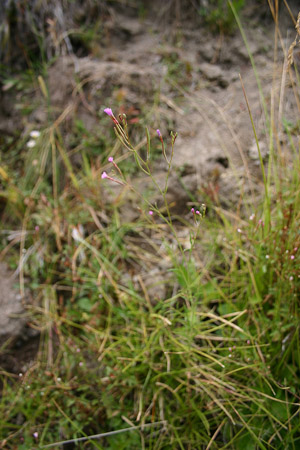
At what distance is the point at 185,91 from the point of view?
2.49m

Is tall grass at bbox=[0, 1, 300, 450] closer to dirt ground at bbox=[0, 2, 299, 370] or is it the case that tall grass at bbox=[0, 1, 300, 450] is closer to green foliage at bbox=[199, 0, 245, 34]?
dirt ground at bbox=[0, 2, 299, 370]

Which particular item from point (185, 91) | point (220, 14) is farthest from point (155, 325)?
point (220, 14)

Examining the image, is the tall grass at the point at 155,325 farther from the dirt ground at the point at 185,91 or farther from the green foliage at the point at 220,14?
the green foliage at the point at 220,14

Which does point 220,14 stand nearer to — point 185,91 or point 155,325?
point 185,91

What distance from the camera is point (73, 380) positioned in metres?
1.65

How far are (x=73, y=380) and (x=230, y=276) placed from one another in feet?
2.96

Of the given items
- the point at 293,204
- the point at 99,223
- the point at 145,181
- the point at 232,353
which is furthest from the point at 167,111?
the point at 232,353

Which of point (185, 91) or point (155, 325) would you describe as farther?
point (185, 91)

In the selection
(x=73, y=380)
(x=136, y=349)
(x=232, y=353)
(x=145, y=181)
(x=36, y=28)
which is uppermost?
(x=36, y=28)

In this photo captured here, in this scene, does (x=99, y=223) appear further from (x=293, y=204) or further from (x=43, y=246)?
(x=293, y=204)

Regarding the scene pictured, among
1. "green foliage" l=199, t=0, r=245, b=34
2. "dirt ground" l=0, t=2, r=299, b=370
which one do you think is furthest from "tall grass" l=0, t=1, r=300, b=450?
"green foliage" l=199, t=0, r=245, b=34

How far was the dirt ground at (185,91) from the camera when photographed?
213 centimetres

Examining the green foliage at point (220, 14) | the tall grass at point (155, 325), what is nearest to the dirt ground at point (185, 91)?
the green foliage at point (220, 14)

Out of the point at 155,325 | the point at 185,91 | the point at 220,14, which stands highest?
the point at 220,14
